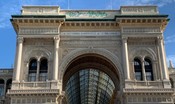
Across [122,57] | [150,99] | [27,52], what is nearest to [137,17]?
[122,57]

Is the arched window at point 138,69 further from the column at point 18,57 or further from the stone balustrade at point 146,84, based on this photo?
the column at point 18,57

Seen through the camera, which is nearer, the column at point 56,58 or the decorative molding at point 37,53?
the column at point 56,58

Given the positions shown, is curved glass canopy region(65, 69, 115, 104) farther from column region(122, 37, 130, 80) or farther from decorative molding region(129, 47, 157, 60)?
column region(122, 37, 130, 80)

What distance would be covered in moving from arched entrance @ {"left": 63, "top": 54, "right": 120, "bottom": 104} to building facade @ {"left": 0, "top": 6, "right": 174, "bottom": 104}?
1.35m

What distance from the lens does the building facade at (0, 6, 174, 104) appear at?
33312 mm

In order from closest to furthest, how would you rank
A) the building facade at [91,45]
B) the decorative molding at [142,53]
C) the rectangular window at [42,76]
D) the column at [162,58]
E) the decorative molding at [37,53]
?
the building facade at [91,45] < the column at [162,58] < the rectangular window at [42,76] < the decorative molding at [37,53] < the decorative molding at [142,53]

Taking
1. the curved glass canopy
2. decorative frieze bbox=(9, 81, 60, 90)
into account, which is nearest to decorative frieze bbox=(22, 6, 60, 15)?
decorative frieze bbox=(9, 81, 60, 90)

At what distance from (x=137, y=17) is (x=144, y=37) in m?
2.47

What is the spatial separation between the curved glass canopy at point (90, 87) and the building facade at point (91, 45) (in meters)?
16.0

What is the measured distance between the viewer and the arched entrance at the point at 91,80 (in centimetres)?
3822

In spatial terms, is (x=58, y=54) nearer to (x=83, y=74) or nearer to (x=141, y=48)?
(x=141, y=48)

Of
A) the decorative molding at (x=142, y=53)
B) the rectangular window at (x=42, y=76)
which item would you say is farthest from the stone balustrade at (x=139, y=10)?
the rectangular window at (x=42, y=76)

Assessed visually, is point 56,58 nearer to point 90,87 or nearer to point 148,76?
point 148,76

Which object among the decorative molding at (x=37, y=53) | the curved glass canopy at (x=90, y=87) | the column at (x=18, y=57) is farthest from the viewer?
the curved glass canopy at (x=90, y=87)
